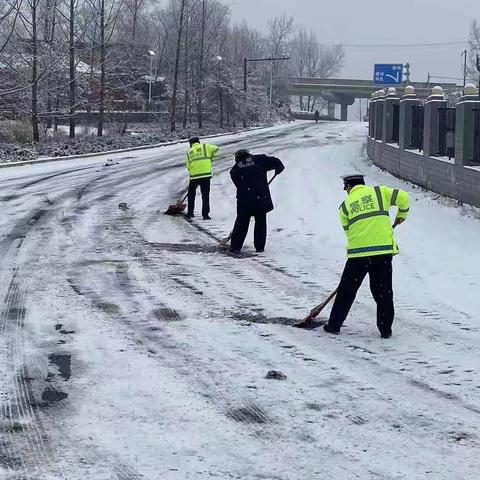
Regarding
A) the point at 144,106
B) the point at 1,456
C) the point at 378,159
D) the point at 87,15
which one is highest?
the point at 87,15

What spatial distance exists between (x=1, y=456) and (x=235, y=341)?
2718 mm

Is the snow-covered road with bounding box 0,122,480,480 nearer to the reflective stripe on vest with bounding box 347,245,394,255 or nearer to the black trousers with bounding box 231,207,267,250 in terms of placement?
the black trousers with bounding box 231,207,267,250

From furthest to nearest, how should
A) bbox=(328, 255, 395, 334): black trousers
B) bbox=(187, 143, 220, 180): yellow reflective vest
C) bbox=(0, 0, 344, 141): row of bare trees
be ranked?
bbox=(0, 0, 344, 141): row of bare trees < bbox=(187, 143, 220, 180): yellow reflective vest < bbox=(328, 255, 395, 334): black trousers

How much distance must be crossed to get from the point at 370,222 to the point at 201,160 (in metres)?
7.92

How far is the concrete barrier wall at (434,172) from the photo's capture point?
1489cm

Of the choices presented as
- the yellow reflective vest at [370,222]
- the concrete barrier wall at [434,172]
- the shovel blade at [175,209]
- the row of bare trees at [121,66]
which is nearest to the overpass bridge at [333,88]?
the row of bare trees at [121,66]

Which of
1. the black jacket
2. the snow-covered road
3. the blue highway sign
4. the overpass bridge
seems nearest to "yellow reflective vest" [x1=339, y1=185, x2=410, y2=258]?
the snow-covered road

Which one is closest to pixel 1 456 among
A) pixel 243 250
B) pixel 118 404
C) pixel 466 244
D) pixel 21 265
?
pixel 118 404

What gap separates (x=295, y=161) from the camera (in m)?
27.5

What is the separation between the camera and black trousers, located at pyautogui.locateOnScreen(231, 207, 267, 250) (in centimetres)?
1118

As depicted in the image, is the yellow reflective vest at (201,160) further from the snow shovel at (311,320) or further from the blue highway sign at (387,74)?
the blue highway sign at (387,74)

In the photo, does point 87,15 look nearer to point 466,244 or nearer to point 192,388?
point 466,244

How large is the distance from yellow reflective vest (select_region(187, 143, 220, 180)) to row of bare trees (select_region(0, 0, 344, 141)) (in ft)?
24.8

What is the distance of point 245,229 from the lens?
36.7 ft
